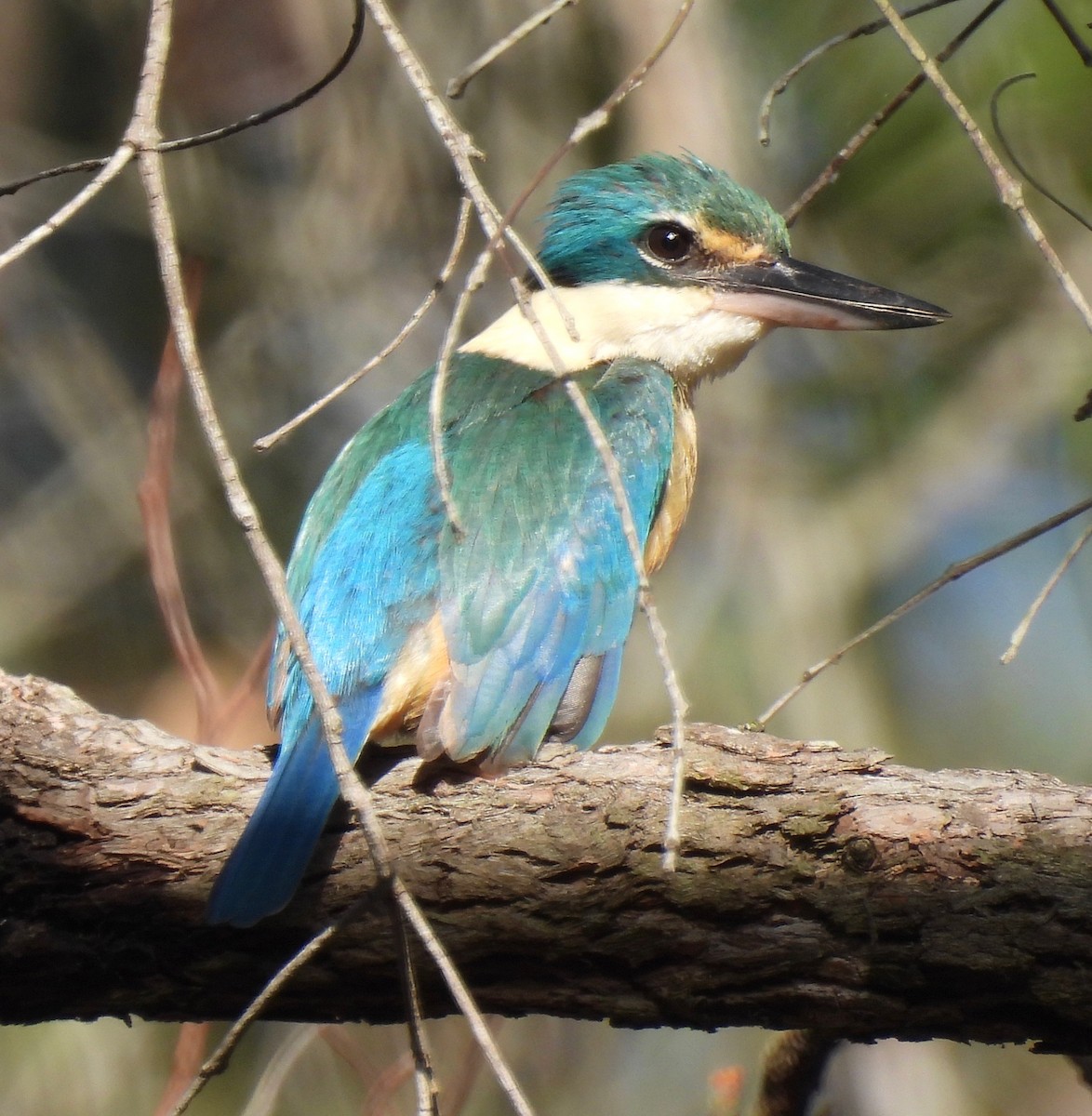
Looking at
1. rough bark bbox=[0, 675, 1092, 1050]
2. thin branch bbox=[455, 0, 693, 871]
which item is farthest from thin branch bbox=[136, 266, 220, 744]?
thin branch bbox=[455, 0, 693, 871]

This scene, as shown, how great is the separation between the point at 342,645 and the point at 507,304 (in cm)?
336

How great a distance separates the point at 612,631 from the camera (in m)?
3.20

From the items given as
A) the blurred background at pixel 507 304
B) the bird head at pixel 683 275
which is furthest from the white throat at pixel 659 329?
the blurred background at pixel 507 304

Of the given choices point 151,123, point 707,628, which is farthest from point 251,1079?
point 151,123

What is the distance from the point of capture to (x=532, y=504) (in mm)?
3131

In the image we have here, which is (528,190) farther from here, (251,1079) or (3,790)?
(251,1079)

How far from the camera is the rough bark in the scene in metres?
2.30

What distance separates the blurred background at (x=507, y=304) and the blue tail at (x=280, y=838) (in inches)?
123

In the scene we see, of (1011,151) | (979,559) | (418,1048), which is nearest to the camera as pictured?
(418,1048)

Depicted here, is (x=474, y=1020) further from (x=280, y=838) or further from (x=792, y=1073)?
(x=792, y=1073)

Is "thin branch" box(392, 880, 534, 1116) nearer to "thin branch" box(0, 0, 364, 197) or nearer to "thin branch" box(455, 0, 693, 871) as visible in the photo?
"thin branch" box(455, 0, 693, 871)

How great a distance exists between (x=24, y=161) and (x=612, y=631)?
447 centimetres

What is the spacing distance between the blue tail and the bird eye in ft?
5.57

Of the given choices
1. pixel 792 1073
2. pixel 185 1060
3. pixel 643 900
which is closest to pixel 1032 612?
pixel 643 900
